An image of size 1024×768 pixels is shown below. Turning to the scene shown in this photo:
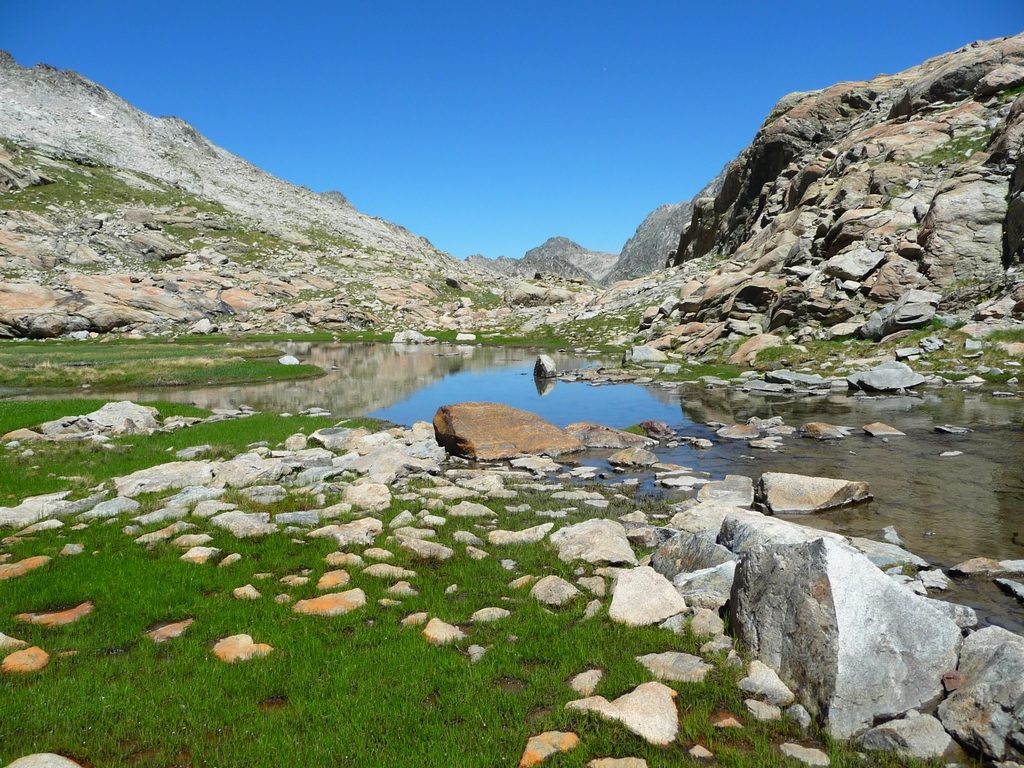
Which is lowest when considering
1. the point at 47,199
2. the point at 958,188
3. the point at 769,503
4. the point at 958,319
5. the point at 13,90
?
the point at 769,503

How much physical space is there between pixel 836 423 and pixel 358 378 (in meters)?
40.2

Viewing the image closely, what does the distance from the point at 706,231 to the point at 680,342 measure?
2612 inches

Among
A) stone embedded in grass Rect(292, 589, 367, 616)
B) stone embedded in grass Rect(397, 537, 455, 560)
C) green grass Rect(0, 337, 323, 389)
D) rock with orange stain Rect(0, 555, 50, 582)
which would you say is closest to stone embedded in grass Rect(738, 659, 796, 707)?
stone embedded in grass Rect(292, 589, 367, 616)

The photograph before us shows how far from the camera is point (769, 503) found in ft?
53.4

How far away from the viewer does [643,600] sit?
918 cm

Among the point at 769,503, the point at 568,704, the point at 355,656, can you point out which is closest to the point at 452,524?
the point at 355,656

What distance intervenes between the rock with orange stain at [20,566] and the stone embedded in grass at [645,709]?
32.8 feet

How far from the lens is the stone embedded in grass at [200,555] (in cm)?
1112

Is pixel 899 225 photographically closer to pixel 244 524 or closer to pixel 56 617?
pixel 244 524

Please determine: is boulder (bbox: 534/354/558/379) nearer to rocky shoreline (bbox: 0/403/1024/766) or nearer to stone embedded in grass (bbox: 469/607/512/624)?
rocky shoreline (bbox: 0/403/1024/766)

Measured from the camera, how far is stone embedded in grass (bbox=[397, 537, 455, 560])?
38.6 feet

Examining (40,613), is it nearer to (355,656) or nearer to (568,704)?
(355,656)

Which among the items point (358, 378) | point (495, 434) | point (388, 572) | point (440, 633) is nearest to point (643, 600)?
point (440, 633)

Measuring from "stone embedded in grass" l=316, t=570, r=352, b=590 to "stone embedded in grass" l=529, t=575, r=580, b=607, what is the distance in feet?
10.8
